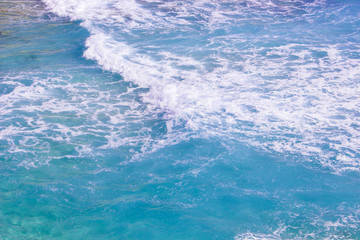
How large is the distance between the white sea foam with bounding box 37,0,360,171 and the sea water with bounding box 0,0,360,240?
6 centimetres

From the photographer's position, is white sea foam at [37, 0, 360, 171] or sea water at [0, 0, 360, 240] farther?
white sea foam at [37, 0, 360, 171]

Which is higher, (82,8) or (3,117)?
(82,8)

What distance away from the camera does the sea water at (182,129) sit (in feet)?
24.5

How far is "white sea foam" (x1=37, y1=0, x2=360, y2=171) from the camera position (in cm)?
970

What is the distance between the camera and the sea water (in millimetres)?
7465

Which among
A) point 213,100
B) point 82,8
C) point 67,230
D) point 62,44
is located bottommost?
point 67,230

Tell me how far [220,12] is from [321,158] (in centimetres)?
1191

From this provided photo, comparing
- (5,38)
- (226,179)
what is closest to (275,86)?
(226,179)

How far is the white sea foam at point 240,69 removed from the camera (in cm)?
970

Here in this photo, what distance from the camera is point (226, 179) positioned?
27.6 ft

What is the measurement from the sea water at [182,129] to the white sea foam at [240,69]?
6 cm

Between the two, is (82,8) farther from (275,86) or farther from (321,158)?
(321,158)

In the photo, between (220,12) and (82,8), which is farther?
(82,8)

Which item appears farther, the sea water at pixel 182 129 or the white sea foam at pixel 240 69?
the white sea foam at pixel 240 69
